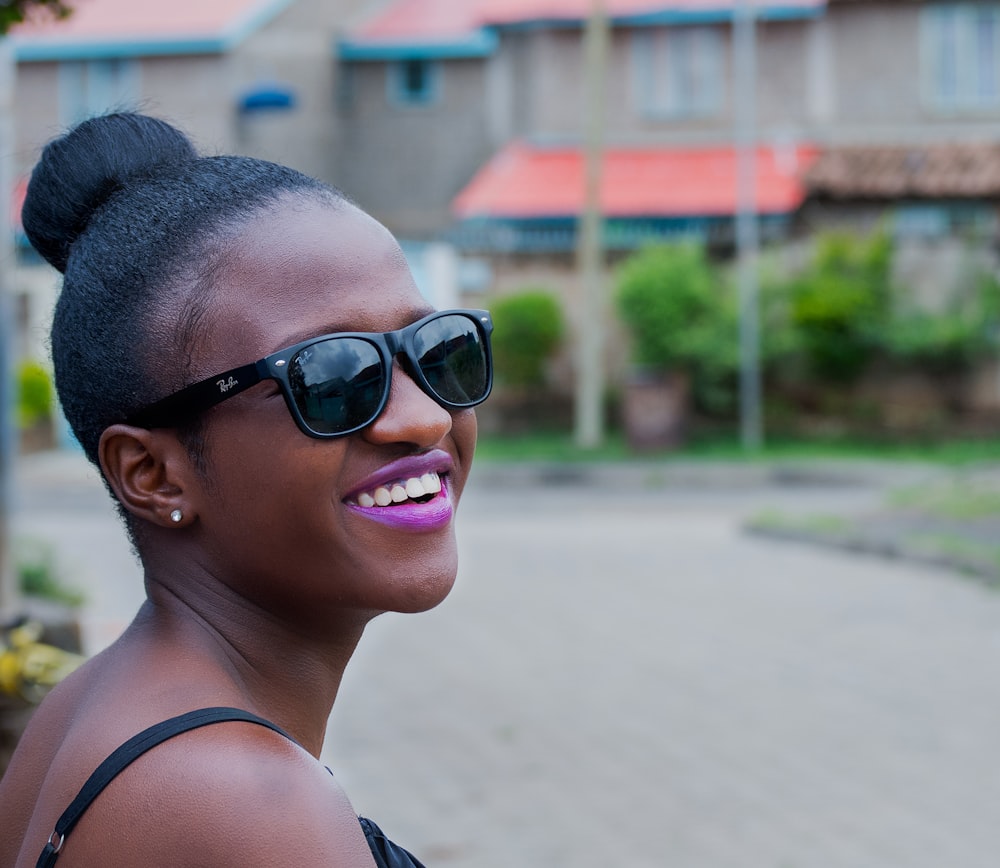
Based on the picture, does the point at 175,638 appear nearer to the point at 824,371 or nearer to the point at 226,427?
the point at 226,427

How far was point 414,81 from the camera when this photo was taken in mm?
26047

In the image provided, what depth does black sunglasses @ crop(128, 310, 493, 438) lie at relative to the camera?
1.42m

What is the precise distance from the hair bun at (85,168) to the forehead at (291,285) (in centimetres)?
23

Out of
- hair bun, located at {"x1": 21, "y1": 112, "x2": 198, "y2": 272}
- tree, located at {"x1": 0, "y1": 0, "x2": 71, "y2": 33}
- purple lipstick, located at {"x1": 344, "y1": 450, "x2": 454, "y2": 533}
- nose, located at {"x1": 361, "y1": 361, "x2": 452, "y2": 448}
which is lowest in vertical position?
purple lipstick, located at {"x1": 344, "y1": 450, "x2": 454, "y2": 533}

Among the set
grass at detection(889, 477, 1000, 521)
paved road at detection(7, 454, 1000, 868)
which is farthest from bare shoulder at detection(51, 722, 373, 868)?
grass at detection(889, 477, 1000, 521)

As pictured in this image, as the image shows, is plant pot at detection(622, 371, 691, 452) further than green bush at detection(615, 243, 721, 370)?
No

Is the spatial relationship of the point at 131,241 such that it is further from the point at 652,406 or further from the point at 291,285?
the point at 652,406

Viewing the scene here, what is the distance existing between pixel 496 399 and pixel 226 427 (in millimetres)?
19107

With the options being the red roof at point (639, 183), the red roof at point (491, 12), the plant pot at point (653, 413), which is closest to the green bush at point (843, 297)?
the plant pot at point (653, 413)

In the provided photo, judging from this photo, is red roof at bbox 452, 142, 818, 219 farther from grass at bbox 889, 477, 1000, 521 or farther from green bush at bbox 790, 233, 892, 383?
grass at bbox 889, 477, 1000, 521

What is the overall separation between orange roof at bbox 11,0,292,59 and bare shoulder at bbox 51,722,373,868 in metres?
23.9

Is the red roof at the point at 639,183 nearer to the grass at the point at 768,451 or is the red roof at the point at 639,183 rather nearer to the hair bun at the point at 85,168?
the grass at the point at 768,451

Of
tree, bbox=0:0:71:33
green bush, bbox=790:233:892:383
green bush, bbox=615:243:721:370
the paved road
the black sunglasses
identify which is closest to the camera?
the black sunglasses

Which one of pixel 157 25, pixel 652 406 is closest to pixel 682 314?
pixel 652 406
